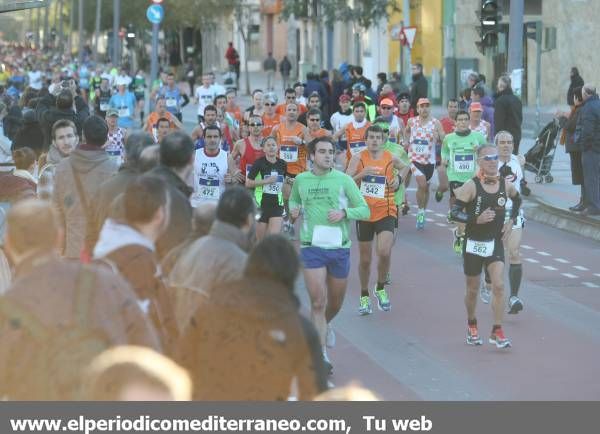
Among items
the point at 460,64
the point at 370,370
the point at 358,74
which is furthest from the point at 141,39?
the point at 370,370

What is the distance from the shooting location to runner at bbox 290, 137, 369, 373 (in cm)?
1259

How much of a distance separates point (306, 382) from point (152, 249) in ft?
3.70

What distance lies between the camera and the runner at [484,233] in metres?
13.3

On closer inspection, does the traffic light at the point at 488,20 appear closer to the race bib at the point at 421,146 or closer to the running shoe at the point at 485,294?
the race bib at the point at 421,146

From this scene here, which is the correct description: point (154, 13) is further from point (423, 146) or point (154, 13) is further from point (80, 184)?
point (80, 184)

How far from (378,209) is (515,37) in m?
15.4

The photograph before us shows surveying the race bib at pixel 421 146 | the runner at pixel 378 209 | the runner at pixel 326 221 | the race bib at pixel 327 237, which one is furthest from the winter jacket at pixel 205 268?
the race bib at pixel 421 146

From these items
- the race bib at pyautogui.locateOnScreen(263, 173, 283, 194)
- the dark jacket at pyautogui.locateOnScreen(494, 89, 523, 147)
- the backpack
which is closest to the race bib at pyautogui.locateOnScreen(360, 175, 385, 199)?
the race bib at pyautogui.locateOnScreen(263, 173, 283, 194)

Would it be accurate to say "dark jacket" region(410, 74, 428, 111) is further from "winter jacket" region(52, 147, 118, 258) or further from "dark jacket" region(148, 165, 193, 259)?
"dark jacket" region(148, 165, 193, 259)

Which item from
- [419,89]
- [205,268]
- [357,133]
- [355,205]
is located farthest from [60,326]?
[419,89]

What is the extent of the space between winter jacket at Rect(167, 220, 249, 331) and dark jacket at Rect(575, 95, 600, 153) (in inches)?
584

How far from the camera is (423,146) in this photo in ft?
72.0

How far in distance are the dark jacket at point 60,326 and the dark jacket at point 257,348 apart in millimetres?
450

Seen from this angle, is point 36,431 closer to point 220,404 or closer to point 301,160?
point 220,404
